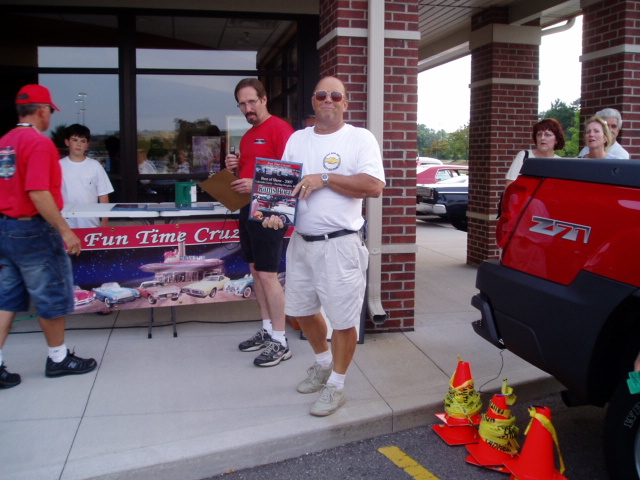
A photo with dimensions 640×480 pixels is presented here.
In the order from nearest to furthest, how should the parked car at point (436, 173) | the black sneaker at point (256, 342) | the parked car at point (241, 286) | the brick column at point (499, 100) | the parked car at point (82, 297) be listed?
the black sneaker at point (256, 342) → the parked car at point (82, 297) → the parked car at point (241, 286) → the brick column at point (499, 100) → the parked car at point (436, 173)

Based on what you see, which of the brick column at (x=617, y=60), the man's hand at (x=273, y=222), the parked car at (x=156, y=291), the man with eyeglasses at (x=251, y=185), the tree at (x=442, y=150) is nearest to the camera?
the man's hand at (x=273, y=222)

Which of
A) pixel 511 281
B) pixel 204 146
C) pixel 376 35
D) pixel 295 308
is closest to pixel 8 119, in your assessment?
pixel 204 146

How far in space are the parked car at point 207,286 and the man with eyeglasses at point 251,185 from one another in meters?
0.74

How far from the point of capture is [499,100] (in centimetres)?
880

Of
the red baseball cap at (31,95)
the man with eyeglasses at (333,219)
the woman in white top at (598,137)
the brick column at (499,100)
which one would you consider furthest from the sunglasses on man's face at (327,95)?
the brick column at (499,100)

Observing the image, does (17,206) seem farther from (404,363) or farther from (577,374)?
(577,374)

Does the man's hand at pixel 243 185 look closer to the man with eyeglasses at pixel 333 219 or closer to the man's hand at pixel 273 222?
the man with eyeglasses at pixel 333 219

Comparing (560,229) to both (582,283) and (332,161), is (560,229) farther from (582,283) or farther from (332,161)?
(332,161)

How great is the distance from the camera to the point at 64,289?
4.50 meters

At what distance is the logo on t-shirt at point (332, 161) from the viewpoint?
3891 mm

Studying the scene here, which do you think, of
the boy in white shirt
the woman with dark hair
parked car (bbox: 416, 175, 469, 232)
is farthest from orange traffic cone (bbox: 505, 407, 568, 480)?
parked car (bbox: 416, 175, 469, 232)

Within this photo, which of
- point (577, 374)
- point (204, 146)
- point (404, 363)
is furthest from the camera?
point (204, 146)

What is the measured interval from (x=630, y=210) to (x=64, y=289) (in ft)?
11.5

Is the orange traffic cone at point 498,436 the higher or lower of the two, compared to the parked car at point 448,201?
lower
